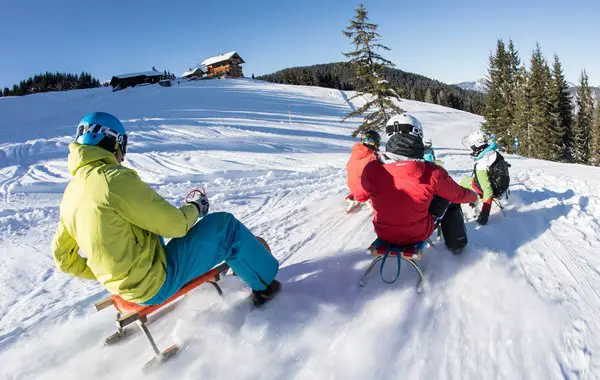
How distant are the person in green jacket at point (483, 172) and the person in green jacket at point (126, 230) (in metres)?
4.15

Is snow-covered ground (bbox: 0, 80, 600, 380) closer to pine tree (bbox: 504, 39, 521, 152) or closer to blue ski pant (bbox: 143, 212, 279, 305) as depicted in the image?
blue ski pant (bbox: 143, 212, 279, 305)

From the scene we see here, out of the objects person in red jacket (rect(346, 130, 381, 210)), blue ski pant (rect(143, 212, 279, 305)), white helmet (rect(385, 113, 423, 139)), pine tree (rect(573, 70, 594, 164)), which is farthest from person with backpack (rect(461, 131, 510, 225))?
pine tree (rect(573, 70, 594, 164))

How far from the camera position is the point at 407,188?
362 cm

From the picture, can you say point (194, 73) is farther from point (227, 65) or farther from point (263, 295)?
point (263, 295)

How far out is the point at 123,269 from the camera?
2631 millimetres

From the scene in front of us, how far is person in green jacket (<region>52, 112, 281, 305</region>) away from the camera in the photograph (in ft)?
8.15

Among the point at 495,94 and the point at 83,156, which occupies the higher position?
the point at 495,94

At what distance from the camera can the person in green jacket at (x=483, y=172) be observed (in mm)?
5633

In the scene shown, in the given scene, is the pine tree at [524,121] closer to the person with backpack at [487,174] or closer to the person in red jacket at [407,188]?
the person with backpack at [487,174]

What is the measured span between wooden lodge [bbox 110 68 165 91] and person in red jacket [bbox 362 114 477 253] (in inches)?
2235

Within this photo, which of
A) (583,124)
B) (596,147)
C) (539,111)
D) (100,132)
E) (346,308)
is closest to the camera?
(100,132)

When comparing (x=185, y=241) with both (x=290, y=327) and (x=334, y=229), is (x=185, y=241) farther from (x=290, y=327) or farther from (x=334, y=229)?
(x=334, y=229)

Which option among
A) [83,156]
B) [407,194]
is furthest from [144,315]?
[407,194]

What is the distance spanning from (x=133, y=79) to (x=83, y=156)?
197 feet
